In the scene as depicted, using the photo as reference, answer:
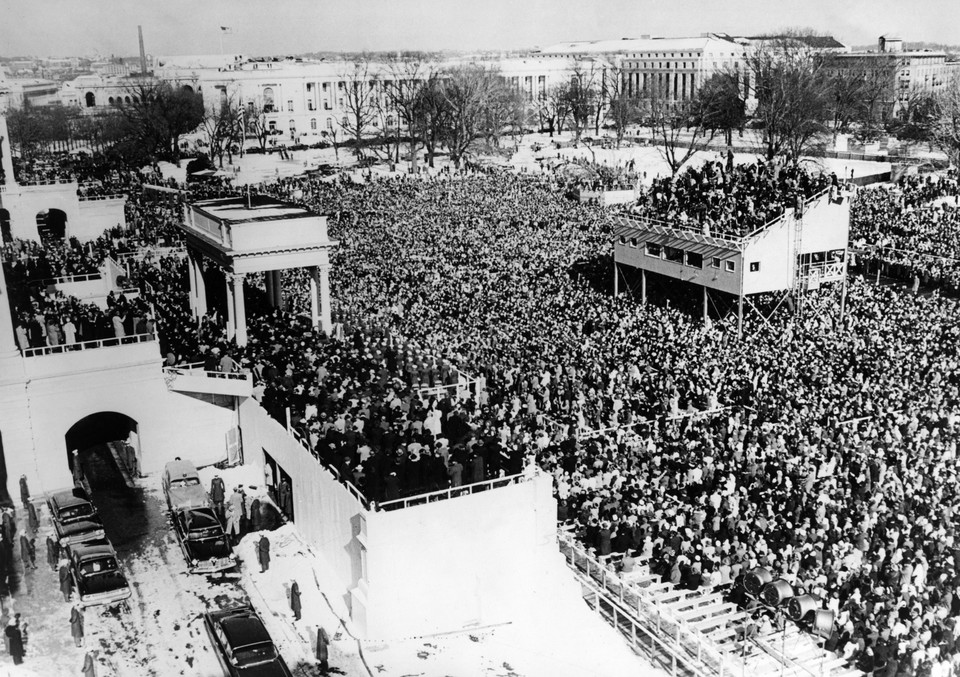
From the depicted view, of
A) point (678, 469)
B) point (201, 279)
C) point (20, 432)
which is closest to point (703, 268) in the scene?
point (678, 469)

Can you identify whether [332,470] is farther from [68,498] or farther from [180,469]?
[68,498]

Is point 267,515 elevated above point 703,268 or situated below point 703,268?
below

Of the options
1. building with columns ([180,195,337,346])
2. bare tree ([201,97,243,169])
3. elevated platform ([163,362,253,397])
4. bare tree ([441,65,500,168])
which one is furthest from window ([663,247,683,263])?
bare tree ([201,97,243,169])

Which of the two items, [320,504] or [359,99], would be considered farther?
[359,99]

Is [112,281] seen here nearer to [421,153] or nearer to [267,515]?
[267,515]

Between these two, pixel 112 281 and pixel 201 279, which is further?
pixel 201 279

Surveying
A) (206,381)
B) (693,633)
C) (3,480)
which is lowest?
(693,633)

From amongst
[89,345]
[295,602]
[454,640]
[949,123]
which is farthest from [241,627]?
[949,123]
